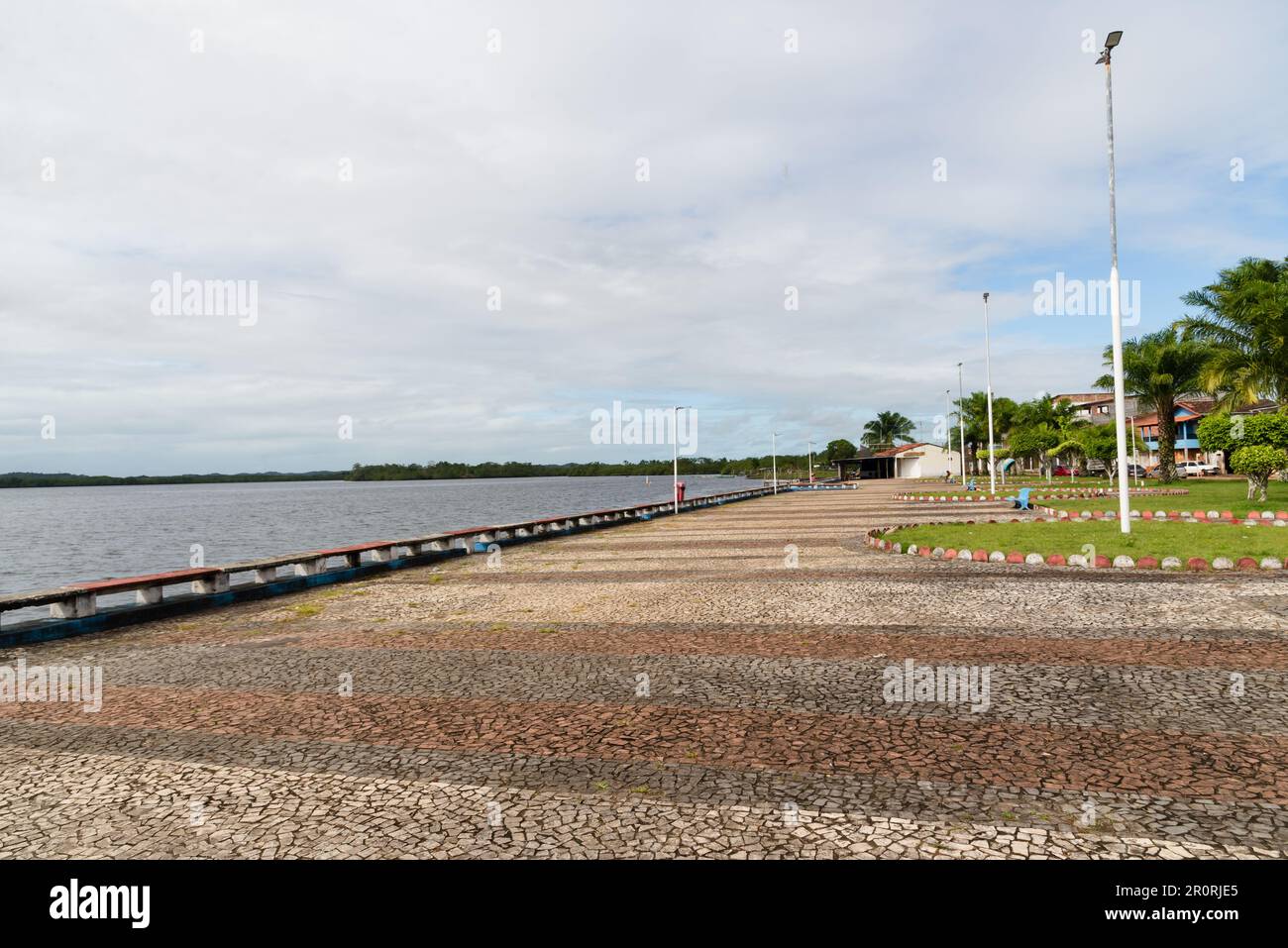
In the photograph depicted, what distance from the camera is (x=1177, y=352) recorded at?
47344mm

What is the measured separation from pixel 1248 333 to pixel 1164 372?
62.0ft

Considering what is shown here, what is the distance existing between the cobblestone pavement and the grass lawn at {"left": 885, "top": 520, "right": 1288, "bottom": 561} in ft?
10.5

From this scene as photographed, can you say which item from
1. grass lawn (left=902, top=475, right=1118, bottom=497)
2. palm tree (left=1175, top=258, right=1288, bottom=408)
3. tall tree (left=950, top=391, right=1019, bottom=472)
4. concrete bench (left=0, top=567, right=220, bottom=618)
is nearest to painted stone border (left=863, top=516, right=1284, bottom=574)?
concrete bench (left=0, top=567, right=220, bottom=618)

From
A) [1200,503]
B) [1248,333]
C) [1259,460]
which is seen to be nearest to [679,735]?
[1259,460]

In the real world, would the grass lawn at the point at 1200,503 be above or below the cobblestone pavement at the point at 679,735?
above

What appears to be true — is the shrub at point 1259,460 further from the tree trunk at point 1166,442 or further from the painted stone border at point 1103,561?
the tree trunk at point 1166,442

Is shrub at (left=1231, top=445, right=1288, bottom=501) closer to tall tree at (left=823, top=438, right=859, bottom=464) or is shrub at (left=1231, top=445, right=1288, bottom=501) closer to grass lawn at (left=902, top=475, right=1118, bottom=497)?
grass lawn at (left=902, top=475, right=1118, bottom=497)

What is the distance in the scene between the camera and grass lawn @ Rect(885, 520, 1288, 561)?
14.5 metres

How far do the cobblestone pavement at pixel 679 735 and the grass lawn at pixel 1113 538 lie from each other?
3210 millimetres

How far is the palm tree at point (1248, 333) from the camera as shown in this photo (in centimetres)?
2806

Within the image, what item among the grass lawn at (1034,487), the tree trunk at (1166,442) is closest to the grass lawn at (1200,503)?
the grass lawn at (1034,487)

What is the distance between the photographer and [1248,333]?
3080 cm

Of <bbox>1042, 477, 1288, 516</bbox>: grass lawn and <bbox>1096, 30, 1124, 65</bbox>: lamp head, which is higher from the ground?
<bbox>1096, 30, 1124, 65</bbox>: lamp head
